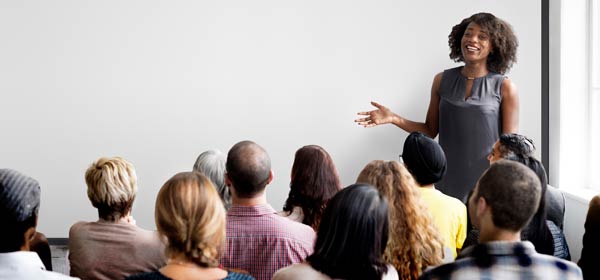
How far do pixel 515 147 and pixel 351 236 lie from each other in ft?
5.51

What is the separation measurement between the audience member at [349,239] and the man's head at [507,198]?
284mm

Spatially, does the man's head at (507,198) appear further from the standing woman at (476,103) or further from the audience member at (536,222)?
the standing woman at (476,103)

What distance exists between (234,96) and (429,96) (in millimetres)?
1383

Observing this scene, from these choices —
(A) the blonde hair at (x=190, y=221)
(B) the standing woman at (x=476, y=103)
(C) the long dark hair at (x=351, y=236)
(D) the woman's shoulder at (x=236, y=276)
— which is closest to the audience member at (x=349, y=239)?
(C) the long dark hair at (x=351, y=236)

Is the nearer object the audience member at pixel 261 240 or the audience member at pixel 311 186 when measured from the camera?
the audience member at pixel 261 240

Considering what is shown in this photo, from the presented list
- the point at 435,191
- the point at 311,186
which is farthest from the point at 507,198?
the point at 311,186

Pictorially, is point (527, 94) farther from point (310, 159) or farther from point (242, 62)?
point (310, 159)

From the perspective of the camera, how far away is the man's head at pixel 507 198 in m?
2.24

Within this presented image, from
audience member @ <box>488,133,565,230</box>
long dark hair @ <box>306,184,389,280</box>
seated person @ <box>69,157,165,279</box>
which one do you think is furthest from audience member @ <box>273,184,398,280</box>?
audience member @ <box>488,133,565,230</box>

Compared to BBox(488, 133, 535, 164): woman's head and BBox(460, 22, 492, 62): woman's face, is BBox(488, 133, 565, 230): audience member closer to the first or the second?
BBox(488, 133, 535, 164): woman's head

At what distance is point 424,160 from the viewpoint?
3.49 m

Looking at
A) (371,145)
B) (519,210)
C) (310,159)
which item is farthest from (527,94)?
(519,210)

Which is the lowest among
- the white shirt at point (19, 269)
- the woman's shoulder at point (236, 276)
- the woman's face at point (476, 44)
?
the woman's shoulder at point (236, 276)

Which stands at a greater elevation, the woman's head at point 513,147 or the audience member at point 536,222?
the woman's head at point 513,147
